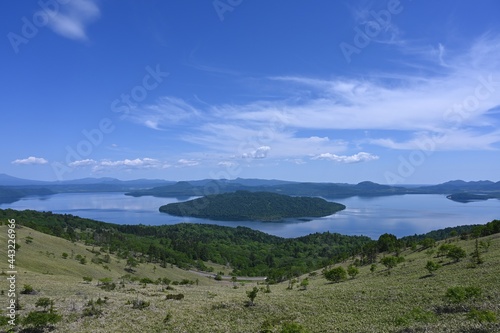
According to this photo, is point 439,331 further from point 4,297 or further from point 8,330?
point 4,297

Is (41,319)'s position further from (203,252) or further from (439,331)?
A: (203,252)

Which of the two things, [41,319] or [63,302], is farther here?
[63,302]

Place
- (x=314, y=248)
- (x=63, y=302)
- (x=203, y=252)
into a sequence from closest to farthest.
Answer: (x=63, y=302) → (x=203, y=252) → (x=314, y=248)

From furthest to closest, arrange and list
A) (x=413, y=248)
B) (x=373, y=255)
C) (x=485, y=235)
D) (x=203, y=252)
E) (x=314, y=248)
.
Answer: (x=314, y=248) < (x=203, y=252) < (x=373, y=255) < (x=413, y=248) < (x=485, y=235)

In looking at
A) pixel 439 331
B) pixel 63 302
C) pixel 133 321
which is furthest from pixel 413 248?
pixel 63 302

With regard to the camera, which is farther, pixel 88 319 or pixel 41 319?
pixel 88 319

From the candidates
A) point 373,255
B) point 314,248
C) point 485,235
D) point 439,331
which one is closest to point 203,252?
point 314,248

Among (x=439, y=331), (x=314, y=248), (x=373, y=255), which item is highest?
(x=439, y=331)

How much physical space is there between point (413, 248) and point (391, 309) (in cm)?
4801

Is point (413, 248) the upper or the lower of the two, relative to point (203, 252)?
upper

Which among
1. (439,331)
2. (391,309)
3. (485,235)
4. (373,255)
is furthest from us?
(373,255)

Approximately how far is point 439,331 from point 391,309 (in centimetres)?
731

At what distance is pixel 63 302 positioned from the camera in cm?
3800

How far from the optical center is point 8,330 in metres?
29.8
